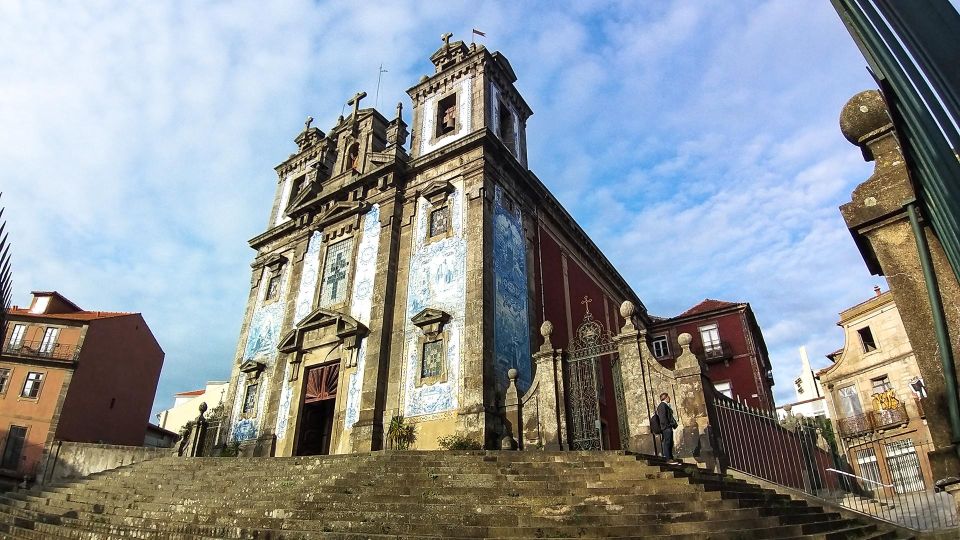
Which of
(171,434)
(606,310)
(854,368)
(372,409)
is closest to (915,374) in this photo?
(854,368)

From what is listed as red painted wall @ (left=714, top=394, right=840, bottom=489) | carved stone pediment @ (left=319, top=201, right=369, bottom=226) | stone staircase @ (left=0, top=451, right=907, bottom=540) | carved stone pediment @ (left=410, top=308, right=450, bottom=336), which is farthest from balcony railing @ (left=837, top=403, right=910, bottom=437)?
carved stone pediment @ (left=319, top=201, right=369, bottom=226)

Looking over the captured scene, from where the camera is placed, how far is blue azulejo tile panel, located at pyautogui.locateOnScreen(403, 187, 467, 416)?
47.2 ft

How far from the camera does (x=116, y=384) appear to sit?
28.0 meters

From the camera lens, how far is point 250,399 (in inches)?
744

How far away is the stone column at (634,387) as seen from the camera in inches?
435

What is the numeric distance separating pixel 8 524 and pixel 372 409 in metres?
7.57

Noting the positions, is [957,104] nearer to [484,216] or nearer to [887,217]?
[887,217]

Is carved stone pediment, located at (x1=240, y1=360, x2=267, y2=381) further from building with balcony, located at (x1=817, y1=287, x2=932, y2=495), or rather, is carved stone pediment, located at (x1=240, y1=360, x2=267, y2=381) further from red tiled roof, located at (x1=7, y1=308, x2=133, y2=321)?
building with balcony, located at (x1=817, y1=287, x2=932, y2=495)

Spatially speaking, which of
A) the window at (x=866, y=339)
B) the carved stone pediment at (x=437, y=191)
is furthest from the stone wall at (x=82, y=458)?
the window at (x=866, y=339)

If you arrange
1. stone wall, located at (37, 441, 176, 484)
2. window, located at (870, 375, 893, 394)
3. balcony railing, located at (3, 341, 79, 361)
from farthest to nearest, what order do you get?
1. balcony railing, located at (3, 341, 79, 361)
2. window, located at (870, 375, 893, 394)
3. stone wall, located at (37, 441, 176, 484)

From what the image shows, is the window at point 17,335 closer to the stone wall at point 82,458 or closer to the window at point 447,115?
the stone wall at point 82,458

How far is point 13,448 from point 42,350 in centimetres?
461

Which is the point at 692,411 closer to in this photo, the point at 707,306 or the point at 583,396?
the point at 583,396

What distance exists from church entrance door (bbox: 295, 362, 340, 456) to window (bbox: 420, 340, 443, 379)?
3.19 meters
